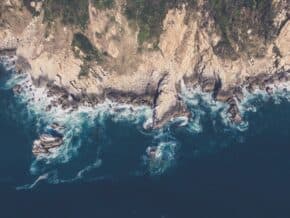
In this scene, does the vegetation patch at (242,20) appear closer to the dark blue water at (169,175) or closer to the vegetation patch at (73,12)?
the dark blue water at (169,175)

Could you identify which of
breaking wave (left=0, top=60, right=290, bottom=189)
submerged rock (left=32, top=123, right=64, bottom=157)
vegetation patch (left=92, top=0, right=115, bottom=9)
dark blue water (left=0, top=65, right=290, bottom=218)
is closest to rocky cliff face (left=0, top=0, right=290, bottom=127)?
vegetation patch (left=92, top=0, right=115, bottom=9)

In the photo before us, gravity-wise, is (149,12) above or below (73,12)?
below

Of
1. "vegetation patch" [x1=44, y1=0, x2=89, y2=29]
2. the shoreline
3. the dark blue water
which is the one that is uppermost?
"vegetation patch" [x1=44, y1=0, x2=89, y2=29]

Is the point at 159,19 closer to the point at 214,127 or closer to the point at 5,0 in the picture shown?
the point at 214,127

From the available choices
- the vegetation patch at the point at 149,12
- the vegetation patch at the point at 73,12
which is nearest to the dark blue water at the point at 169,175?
the vegetation patch at the point at 149,12

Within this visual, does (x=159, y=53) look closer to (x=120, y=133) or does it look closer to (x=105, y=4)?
(x=105, y=4)

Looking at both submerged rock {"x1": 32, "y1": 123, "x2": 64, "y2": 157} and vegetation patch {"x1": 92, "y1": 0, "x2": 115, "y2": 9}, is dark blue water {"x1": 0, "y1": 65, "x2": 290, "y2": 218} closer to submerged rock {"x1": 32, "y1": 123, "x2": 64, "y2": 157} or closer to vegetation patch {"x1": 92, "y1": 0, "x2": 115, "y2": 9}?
submerged rock {"x1": 32, "y1": 123, "x2": 64, "y2": 157}

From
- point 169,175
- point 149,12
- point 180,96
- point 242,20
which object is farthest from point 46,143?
point 242,20

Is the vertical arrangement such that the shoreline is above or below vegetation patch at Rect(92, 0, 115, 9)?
below
